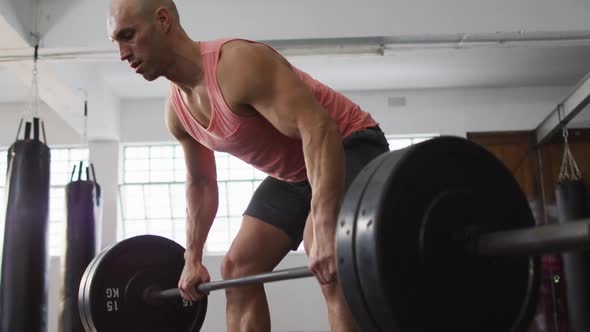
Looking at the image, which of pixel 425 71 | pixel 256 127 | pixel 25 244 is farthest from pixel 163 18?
pixel 425 71

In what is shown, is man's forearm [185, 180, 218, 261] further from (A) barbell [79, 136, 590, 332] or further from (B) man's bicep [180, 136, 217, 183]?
(A) barbell [79, 136, 590, 332]

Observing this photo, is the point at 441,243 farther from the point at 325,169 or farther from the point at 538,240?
the point at 325,169

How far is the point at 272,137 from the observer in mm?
1560

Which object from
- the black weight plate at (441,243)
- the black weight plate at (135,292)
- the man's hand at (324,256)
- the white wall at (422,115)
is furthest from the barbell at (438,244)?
the white wall at (422,115)

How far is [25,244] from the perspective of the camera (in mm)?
3764

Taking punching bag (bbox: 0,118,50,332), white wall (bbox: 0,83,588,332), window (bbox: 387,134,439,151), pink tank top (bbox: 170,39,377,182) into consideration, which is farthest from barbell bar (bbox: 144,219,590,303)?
window (bbox: 387,134,439,151)

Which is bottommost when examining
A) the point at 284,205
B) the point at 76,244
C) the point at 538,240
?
the point at 538,240

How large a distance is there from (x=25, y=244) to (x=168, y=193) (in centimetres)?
295

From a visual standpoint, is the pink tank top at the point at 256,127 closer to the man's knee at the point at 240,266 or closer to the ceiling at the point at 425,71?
the man's knee at the point at 240,266

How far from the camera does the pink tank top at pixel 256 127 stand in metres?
1.49

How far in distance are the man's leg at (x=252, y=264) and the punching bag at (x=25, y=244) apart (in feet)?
7.87

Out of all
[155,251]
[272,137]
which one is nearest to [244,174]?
[155,251]

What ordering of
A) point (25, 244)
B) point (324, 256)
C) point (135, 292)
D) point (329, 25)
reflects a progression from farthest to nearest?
point (329, 25) < point (25, 244) < point (135, 292) < point (324, 256)

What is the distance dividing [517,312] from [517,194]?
0.19 metres
